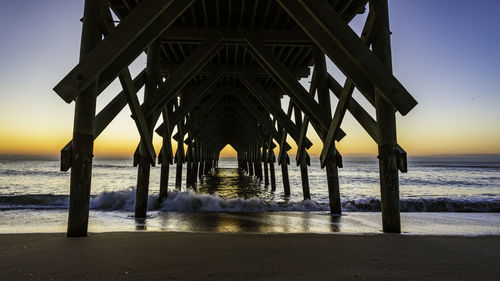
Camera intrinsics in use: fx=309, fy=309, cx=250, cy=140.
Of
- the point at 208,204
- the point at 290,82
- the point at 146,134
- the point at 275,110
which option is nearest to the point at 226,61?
the point at 275,110

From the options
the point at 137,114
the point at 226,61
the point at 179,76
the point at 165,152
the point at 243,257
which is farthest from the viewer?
the point at 226,61

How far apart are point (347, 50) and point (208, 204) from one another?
4.74 metres

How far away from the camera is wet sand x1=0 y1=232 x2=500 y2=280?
70.5 inches

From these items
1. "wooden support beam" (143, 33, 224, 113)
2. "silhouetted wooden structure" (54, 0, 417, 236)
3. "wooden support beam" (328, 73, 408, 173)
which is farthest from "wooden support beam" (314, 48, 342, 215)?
"wooden support beam" (143, 33, 224, 113)

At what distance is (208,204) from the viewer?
6664 millimetres

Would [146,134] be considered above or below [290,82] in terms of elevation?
below

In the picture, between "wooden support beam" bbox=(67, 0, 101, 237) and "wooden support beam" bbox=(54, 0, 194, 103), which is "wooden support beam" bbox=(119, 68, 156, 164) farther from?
"wooden support beam" bbox=(54, 0, 194, 103)

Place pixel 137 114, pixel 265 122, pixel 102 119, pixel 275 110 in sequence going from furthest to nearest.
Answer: pixel 265 122
pixel 275 110
pixel 137 114
pixel 102 119

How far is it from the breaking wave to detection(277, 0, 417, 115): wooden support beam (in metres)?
4.00

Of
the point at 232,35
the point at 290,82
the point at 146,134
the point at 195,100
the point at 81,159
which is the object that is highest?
the point at 232,35

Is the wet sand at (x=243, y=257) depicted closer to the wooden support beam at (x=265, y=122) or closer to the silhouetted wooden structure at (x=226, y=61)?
the silhouetted wooden structure at (x=226, y=61)

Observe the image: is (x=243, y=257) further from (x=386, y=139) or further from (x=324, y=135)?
(x=324, y=135)

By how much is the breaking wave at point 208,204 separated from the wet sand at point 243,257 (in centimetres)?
361

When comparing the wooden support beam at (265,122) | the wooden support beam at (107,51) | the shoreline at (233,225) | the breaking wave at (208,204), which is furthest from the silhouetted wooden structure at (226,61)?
the wooden support beam at (265,122)
